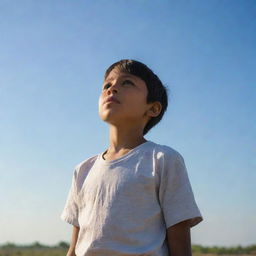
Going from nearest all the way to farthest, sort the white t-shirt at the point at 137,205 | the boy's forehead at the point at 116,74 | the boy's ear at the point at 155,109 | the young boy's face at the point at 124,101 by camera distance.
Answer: the white t-shirt at the point at 137,205 → the young boy's face at the point at 124,101 → the boy's forehead at the point at 116,74 → the boy's ear at the point at 155,109

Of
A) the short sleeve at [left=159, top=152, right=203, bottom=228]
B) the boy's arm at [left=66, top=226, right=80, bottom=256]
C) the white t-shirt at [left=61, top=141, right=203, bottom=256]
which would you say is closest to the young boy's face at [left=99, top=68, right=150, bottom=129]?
the white t-shirt at [left=61, top=141, right=203, bottom=256]

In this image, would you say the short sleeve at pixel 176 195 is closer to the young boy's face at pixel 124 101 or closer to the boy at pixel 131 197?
the boy at pixel 131 197

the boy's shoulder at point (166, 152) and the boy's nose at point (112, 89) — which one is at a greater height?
the boy's nose at point (112, 89)

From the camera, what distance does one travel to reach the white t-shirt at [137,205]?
2.64m

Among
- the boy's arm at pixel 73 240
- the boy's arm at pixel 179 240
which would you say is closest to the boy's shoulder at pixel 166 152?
the boy's arm at pixel 179 240

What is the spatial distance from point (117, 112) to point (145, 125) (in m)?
0.40

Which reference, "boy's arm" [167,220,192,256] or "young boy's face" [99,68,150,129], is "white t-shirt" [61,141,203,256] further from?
"young boy's face" [99,68,150,129]

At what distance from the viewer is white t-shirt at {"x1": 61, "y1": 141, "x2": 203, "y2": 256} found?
8.65 feet

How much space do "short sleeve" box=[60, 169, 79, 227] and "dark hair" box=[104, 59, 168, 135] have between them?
0.69 m

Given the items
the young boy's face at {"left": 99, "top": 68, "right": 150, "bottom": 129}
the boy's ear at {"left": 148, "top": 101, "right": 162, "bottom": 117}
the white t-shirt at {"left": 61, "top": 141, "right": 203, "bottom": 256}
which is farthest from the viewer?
the boy's ear at {"left": 148, "top": 101, "right": 162, "bottom": 117}

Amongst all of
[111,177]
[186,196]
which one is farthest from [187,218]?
[111,177]

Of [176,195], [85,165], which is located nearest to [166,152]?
[176,195]

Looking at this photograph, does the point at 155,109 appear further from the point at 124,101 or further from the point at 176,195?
the point at 176,195

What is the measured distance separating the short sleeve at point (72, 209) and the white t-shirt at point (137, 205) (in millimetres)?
226
